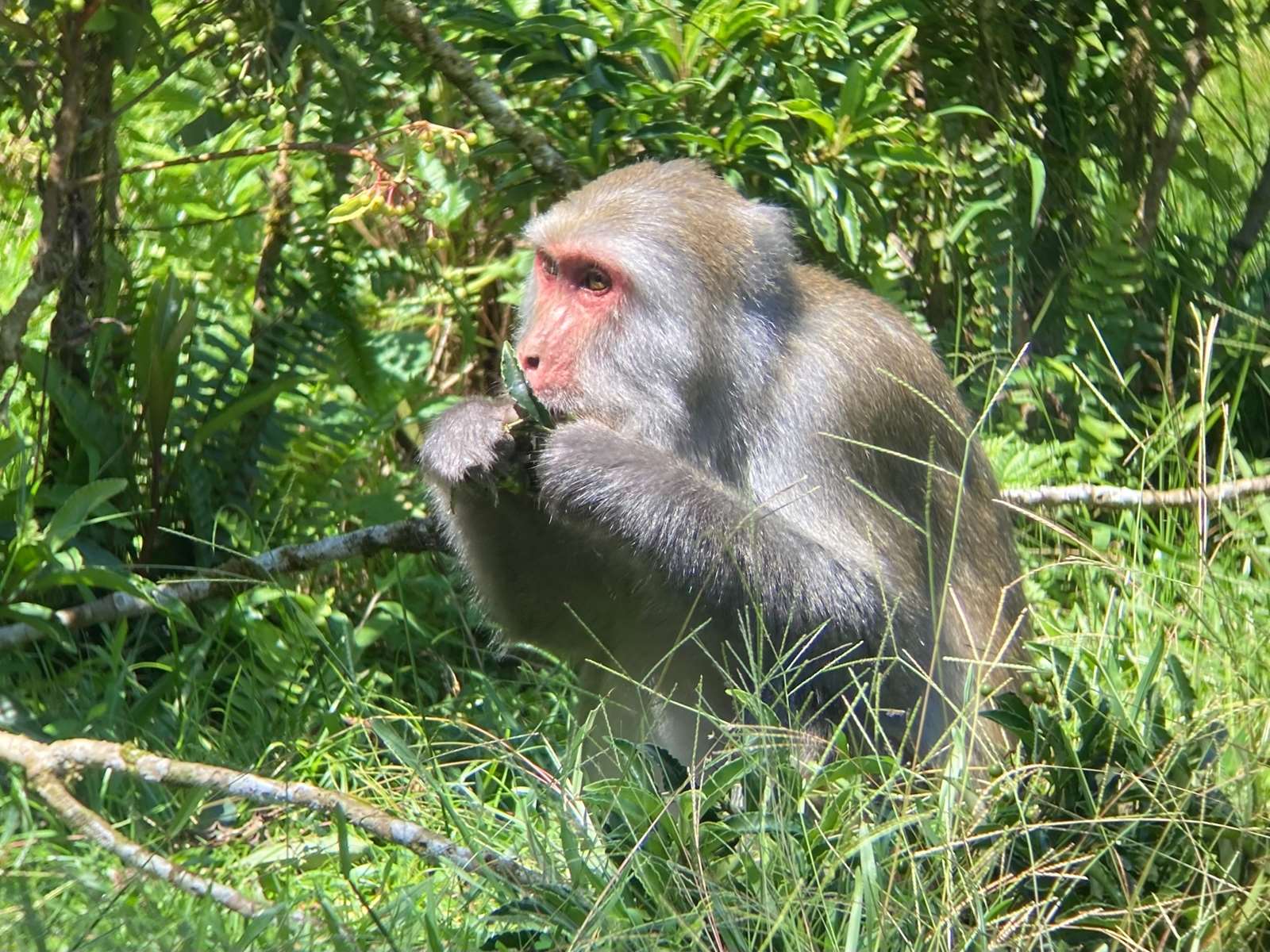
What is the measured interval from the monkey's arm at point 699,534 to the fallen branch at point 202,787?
96 cm

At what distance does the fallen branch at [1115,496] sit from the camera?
16.1 feet

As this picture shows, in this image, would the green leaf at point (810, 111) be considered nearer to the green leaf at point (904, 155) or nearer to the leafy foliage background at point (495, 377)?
the leafy foliage background at point (495, 377)

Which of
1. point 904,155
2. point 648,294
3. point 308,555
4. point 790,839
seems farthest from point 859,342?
point 308,555

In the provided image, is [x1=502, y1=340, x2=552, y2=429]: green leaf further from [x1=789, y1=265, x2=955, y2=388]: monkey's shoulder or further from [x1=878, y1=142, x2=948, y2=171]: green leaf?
[x1=878, y1=142, x2=948, y2=171]: green leaf

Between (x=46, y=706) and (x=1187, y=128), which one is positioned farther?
(x=1187, y=128)

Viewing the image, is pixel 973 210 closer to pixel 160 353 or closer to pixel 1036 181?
pixel 1036 181

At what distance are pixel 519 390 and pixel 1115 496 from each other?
2.20 meters

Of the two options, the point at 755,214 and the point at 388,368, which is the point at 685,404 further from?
the point at 388,368

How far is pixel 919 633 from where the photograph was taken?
4.23 metres

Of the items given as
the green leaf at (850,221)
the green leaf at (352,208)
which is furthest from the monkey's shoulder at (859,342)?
the green leaf at (352,208)

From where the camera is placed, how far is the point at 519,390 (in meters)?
3.98

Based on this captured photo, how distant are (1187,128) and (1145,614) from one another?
2999mm

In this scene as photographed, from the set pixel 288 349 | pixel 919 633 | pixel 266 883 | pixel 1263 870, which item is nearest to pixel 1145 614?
pixel 919 633

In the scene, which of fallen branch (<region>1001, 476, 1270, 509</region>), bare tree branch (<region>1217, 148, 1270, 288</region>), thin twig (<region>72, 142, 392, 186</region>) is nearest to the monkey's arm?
thin twig (<region>72, 142, 392, 186</region>)
